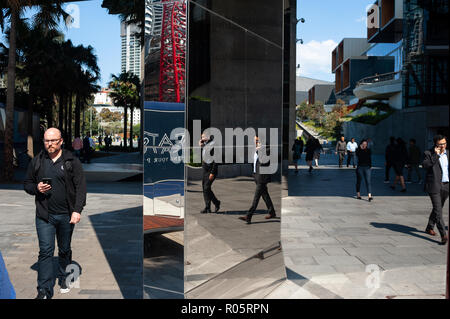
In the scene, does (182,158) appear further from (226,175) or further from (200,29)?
(200,29)

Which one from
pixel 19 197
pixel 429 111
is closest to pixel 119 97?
pixel 429 111

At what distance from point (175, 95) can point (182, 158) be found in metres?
0.50

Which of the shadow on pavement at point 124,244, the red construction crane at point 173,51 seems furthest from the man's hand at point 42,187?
the red construction crane at point 173,51

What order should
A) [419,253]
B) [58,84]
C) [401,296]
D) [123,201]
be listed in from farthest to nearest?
[58,84], [123,201], [419,253], [401,296]

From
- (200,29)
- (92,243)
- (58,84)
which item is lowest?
(92,243)

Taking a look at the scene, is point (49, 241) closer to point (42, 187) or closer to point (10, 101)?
point (42, 187)

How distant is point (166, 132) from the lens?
350 centimetres

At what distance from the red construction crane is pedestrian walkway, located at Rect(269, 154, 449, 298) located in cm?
249

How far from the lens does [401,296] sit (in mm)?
4695

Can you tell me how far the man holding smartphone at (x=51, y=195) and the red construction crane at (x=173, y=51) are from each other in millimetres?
1683

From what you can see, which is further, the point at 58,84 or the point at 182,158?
the point at 58,84

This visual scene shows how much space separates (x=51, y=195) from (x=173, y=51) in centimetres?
214
